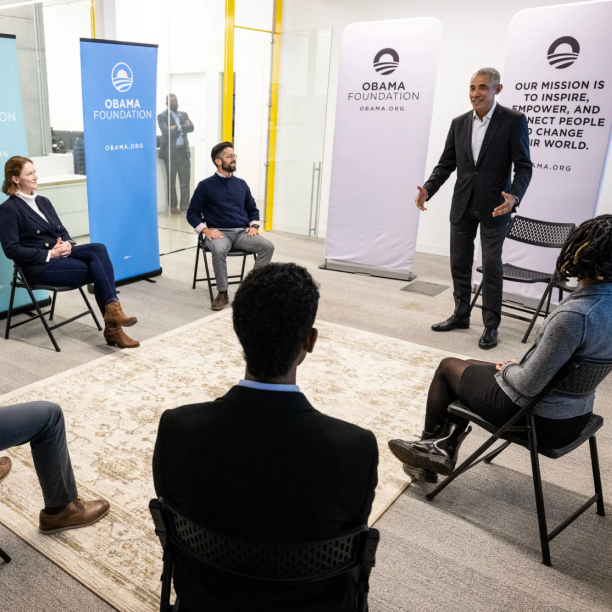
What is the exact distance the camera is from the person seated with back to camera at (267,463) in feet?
3.54

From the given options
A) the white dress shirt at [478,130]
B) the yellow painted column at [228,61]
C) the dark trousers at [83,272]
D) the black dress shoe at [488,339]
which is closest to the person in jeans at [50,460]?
the dark trousers at [83,272]

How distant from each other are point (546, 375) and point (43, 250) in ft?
10.3

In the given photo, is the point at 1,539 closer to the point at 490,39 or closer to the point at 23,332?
the point at 23,332

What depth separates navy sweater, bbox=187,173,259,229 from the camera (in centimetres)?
486

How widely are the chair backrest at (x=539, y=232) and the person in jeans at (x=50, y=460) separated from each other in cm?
378

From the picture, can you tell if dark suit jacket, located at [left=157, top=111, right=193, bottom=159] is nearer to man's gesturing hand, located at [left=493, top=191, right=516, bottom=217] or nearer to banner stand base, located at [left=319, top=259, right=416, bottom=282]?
banner stand base, located at [left=319, top=259, right=416, bottom=282]

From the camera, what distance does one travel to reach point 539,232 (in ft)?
15.3

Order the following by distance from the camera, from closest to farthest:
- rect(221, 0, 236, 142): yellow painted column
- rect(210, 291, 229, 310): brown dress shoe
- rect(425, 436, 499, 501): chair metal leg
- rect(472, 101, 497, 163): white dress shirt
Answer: rect(425, 436, 499, 501): chair metal leg
rect(472, 101, 497, 163): white dress shirt
rect(210, 291, 229, 310): brown dress shoe
rect(221, 0, 236, 142): yellow painted column

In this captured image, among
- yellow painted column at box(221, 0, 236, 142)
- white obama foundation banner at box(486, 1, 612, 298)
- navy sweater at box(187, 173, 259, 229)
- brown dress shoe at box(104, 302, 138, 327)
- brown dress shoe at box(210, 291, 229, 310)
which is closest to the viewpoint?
brown dress shoe at box(104, 302, 138, 327)

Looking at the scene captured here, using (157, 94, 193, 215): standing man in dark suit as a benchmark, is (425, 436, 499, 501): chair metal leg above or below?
below

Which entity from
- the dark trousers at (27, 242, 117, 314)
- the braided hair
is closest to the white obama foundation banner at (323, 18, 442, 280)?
the dark trousers at (27, 242, 117, 314)

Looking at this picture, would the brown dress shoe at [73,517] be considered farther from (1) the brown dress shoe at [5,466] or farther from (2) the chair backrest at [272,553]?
(2) the chair backrest at [272,553]

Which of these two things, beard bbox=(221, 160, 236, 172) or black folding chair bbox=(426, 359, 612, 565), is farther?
beard bbox=(221, 160, 236, 172)

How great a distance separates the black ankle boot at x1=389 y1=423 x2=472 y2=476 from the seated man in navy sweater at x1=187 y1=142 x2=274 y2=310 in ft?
8.78
